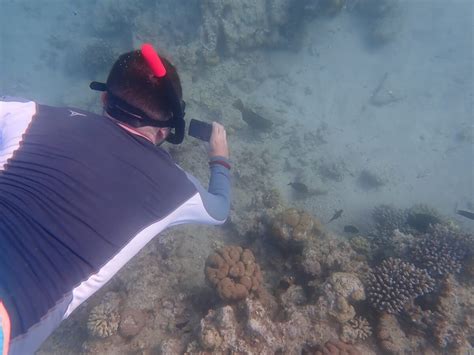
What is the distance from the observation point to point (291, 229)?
5.68 meters

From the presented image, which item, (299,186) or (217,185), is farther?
(299,186)

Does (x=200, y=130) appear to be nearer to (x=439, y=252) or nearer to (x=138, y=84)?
(x=138, y=84)

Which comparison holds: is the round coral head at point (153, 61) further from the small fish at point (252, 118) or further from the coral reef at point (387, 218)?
the small fish at point (252, 118)

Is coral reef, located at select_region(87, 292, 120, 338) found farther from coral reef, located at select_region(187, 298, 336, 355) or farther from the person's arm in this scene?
the person's arm

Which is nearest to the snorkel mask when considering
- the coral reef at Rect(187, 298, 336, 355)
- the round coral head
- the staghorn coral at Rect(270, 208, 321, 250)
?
the round coral head

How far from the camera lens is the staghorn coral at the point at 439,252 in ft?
18.0

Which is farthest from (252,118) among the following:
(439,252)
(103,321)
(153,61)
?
(153,61)

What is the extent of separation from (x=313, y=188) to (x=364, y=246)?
364 cm

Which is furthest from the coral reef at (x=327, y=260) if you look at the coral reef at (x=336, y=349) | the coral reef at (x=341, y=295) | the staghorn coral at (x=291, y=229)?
the coral reef at (x=336, y=349)

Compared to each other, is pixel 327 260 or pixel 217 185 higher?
pixel 217 185

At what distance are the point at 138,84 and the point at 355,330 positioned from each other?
165 inches

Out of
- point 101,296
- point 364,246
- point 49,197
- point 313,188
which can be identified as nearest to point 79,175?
point 49,197

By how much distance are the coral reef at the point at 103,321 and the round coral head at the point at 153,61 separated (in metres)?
3.74

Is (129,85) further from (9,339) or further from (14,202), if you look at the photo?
(9,339)
